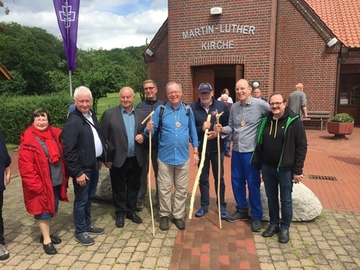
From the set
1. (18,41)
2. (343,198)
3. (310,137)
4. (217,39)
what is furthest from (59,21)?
(18,41)

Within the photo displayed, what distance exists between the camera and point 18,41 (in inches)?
1598

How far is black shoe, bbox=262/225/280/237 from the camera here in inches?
163

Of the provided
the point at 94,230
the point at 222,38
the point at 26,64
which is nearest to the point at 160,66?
the point at 222,38

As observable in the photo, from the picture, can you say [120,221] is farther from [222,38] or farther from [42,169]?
[222,38]

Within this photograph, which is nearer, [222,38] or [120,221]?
[120,221]

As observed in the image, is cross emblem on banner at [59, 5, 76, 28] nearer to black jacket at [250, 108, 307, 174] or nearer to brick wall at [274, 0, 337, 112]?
black jacket at [250, 108, 307, 174]

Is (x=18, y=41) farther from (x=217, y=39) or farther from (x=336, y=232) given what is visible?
(x=336, y=232)

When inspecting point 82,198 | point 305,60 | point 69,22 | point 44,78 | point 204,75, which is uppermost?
point 69,22

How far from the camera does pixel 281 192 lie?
12.9 ft

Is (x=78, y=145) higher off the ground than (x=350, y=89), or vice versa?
(x=350, y=89)

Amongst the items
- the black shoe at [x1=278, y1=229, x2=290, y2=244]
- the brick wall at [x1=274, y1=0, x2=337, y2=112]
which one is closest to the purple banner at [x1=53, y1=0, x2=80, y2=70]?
the black shoe at [x1=278, y1=229, x2=290, y2=244]

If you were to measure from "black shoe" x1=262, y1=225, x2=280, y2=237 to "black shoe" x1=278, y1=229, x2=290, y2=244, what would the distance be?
0.43 ft

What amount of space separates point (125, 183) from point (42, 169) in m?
1.27

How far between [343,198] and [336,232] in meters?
1.52
